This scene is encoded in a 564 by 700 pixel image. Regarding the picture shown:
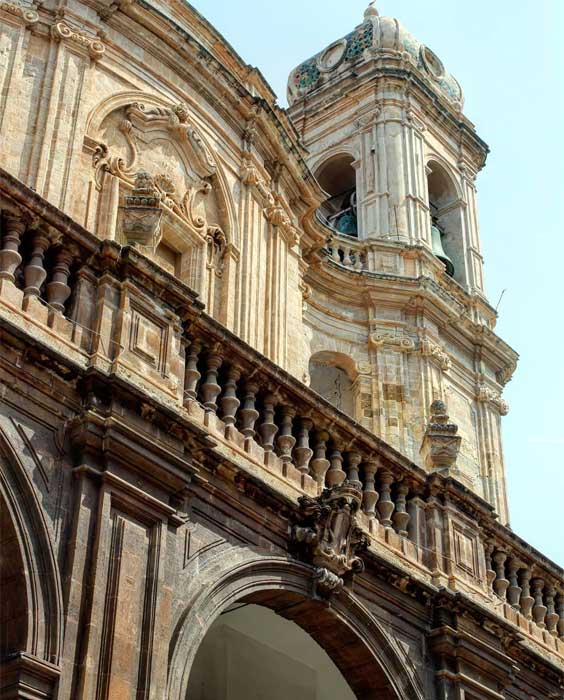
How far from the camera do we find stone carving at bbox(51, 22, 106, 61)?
16938 mm

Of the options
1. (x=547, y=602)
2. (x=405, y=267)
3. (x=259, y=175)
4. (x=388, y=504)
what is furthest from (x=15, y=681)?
(x=405, y=267)

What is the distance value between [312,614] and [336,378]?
1159 centimetres

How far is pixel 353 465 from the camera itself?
464 inches

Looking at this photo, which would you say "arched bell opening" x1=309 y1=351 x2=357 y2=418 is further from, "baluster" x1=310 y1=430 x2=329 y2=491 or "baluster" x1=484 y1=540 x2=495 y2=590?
"baluster" x1=310 y1=430 x2=329 y2=491

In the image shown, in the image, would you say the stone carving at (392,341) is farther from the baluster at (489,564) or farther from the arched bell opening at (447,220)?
the baluster at (489,564)

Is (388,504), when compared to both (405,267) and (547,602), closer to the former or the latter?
(547,602)

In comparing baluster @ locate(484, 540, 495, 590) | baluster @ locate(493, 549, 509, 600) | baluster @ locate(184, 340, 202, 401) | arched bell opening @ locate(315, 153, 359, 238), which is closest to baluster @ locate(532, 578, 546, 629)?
baluster @ locate(493, 549, 509, 600)

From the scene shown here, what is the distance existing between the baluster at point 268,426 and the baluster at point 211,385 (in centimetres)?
55

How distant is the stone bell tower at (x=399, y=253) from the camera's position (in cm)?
2162

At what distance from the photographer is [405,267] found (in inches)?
911

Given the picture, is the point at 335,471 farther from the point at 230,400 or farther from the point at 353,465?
the point at 230,400

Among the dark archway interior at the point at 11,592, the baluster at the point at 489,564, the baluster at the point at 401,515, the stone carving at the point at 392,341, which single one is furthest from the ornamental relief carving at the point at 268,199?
the dark archway interior at the point at 11,592

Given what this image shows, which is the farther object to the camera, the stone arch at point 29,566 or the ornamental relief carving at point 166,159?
the ornamental relief carving at point 166,159

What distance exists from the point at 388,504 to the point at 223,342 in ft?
8.00
